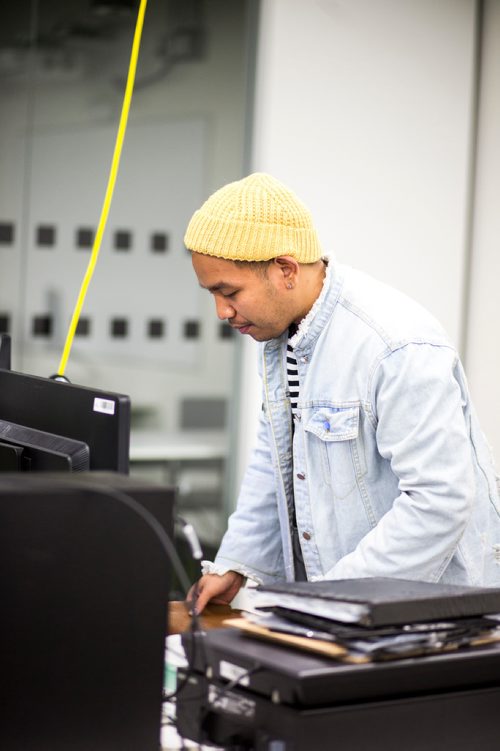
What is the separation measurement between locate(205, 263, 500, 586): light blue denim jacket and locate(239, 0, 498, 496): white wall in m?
2.12

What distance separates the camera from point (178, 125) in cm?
407

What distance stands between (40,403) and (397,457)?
0.56 metres

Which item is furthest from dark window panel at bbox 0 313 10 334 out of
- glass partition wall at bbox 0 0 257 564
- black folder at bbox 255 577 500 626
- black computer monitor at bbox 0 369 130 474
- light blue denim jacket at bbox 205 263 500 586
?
black folder at bbox 255 577 500 626

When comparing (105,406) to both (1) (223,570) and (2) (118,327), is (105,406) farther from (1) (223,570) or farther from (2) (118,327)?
(2) (118,327)

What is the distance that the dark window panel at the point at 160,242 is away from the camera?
13.4 feet

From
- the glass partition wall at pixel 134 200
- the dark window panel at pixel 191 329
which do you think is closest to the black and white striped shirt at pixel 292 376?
the glass partition wall at pixel 134 200

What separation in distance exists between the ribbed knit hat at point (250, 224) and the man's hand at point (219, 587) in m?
0.55

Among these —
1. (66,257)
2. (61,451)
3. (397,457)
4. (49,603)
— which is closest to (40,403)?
(61,451)

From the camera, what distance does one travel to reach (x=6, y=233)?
3883 mm

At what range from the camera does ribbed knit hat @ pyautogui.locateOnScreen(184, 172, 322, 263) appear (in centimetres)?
173

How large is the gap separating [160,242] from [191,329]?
346mm

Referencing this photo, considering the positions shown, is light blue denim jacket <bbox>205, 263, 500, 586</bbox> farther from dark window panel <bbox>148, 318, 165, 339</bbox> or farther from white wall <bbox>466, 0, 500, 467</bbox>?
white wall <bbox>466, 0, 500, 467</bbox>

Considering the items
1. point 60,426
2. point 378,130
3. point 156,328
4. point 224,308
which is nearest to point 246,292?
point 224,308

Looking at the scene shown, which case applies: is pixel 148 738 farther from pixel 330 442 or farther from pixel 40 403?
pixel 330 442
